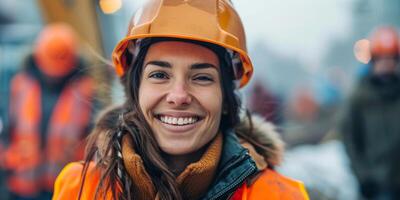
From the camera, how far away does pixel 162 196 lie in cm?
280

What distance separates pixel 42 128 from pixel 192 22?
11.2ft

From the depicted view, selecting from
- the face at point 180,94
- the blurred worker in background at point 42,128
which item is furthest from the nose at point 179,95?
the blurred worker in background at point 42,128

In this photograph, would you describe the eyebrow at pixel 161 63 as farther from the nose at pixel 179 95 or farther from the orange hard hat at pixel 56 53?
the orange hard hat at pixel 56 53

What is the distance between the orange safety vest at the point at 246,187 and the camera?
2.90m

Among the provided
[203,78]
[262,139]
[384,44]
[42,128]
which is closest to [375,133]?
[384,44]

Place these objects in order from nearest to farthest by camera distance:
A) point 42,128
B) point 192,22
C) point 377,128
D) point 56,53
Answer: point 192,22, point 42,128, point 377,128, point 56,53

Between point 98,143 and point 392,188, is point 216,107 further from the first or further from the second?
point 392,188

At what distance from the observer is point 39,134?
234 inches

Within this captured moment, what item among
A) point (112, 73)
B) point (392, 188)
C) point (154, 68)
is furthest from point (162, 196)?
point (392, 188)

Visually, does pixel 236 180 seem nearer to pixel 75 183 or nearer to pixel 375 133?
pixel 75 183

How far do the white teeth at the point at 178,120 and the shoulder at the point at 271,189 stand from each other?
334mm

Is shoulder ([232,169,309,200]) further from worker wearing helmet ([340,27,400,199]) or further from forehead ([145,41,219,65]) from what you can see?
worker wearing helmet ([340,27,400,199])

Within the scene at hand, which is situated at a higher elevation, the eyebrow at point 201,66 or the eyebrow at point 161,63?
the eyebrow at point 161,63

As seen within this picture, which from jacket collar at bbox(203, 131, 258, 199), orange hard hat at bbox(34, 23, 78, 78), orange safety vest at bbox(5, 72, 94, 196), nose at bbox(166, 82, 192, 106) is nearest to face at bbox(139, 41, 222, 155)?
nose at bbox(166, 82, 192, 106)
